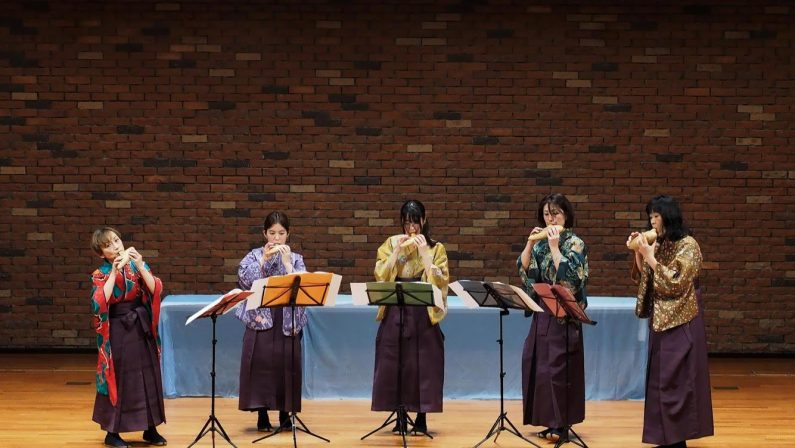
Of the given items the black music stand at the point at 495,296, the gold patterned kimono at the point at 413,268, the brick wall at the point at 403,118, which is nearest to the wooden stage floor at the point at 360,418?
the black music stand at the point at 495,296

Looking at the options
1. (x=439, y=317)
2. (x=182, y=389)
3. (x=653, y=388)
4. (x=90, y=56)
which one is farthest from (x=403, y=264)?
(x=90, y=56)

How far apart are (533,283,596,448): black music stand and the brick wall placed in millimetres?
3157

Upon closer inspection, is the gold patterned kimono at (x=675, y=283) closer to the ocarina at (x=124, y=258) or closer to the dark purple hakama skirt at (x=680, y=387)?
the dark purple hakama skirt at (x=680, y=387)

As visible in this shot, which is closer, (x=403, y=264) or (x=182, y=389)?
(x=403, y=264)

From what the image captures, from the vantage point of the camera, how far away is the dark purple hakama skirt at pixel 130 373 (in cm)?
589

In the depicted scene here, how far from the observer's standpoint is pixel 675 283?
5652 mm

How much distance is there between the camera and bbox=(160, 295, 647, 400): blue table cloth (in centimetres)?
748

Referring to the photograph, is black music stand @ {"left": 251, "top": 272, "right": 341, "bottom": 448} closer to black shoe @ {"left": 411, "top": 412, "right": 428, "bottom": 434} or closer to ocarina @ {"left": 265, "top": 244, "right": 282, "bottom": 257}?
ocarina @ {"left": 265, "top": 244, "right": 282, "bottom": 257}

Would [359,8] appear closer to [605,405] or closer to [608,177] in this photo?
[608,177]

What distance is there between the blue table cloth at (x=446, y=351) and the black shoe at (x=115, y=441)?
4.82ft

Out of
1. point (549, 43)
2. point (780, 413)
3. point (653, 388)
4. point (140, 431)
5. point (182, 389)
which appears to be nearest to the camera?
point (653, 388)

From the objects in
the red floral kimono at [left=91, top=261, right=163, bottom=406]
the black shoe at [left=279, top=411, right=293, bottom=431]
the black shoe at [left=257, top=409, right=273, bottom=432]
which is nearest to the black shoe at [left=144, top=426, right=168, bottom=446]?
the red floral kimono at [left=91, top=261, right=163, bottom=406]

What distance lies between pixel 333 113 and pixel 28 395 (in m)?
3.43

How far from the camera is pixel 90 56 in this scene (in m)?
9.05
